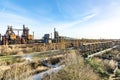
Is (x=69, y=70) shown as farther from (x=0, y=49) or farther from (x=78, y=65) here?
(x=0, y=49)

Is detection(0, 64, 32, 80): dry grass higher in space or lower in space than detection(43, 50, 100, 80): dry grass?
higher

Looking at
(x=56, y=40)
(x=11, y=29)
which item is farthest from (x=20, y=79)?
(x=56, y=40)

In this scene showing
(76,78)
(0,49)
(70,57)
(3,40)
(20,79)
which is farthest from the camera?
(3,40)

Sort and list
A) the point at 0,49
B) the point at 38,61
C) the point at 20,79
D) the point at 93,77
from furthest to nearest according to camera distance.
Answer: the point at 0,49, the point at 38,61, the point at 93,77, the point at 20,79

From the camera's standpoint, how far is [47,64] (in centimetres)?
2391

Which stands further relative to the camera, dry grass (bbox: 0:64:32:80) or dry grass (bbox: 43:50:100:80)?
dry grass (bbox: 43:50:100:80)

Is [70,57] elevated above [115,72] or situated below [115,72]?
above

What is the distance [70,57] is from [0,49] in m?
17.4

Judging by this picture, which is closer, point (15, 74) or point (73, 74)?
point (15, 74)

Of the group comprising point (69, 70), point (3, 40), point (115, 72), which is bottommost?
point (115, 72)

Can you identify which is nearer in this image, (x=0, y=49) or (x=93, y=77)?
(x=93, y=77)

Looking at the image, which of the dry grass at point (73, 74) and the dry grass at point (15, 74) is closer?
the dry grass at point (15, 74)

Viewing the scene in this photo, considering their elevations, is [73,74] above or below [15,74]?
below

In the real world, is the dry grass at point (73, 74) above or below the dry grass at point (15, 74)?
below
